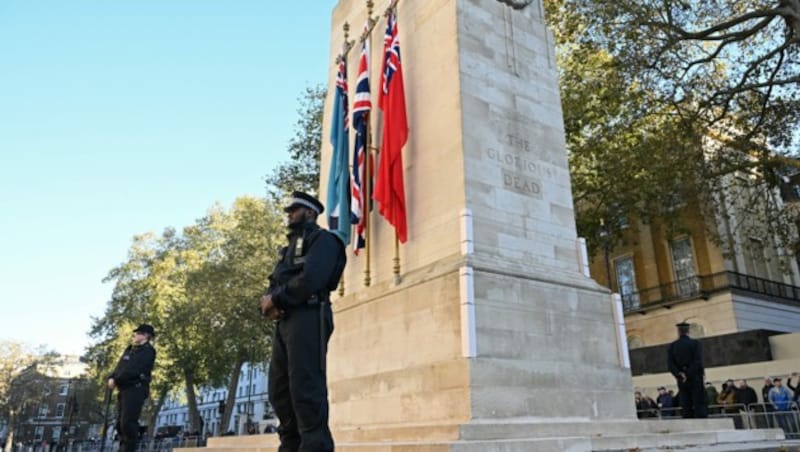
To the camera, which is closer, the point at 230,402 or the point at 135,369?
the point at 135,369

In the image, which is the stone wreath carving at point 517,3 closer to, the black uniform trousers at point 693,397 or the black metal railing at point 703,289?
the black uniform trousers at point 693,397

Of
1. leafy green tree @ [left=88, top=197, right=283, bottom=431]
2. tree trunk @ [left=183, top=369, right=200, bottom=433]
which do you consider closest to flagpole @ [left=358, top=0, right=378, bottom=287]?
leafy green tree @ [left=88, top=197, right=283, bottom=431]

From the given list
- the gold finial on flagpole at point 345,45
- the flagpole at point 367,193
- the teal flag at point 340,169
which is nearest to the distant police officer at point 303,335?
the flagpole at point 367,193

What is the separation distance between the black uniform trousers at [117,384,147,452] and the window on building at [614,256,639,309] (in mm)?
26131

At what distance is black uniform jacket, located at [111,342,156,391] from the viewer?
8109mm

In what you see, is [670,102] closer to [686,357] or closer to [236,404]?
[686,357]

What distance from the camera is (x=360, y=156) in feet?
32.1

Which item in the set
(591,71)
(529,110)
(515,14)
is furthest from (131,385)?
(591,71)

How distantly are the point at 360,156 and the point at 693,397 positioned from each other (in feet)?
22.3

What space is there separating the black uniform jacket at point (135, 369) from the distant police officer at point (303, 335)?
4.88 m

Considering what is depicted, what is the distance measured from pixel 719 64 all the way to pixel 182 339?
1125 inches

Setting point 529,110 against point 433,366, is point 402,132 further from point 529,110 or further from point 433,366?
point 433,366

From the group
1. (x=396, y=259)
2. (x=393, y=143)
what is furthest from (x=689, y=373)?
(x=393, y=143)

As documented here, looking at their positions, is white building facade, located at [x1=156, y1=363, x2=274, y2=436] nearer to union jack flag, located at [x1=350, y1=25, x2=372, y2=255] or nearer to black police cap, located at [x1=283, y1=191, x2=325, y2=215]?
union jack flag, located at [x1=350, y1=25, x2=372, y2=255]
